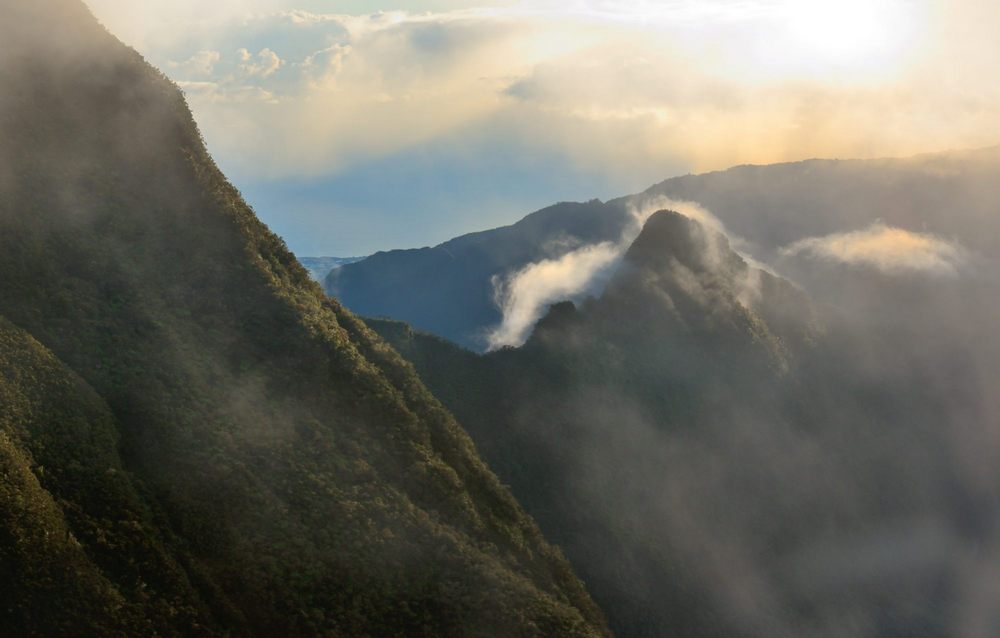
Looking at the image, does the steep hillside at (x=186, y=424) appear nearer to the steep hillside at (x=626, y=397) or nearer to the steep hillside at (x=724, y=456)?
the steep hillside at (x=626, y=397)

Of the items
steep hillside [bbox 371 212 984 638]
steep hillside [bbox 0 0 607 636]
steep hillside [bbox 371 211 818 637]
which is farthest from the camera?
steep hillside [bbox 371 212 984 638]

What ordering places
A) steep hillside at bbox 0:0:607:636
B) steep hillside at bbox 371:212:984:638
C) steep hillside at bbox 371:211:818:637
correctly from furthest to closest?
steep hillside at bbox 371:212:984:638, steep hillside at bbox 371:211:818:637, steep hillside at bbox 0:0:607:636

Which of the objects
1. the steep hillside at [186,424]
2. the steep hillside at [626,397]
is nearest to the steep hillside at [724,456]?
the steep hillside at [626,397]

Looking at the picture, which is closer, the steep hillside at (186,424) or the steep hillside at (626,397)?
the steep hillside at (186,424)

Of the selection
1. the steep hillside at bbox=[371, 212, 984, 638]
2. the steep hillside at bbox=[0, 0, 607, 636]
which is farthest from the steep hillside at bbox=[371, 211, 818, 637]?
the steep hillside at bbox=[0, 0, 607, 636]

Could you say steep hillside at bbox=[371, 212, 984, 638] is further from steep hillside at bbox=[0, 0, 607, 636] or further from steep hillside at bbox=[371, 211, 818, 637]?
steep hillside at bbox=[0, 0, 607, 636]

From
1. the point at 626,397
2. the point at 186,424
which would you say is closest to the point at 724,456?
the point at 626,397

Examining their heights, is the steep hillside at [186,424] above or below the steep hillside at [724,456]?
above

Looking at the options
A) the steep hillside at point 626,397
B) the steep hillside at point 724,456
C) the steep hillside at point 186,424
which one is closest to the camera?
the steep hillside at point 186,424
